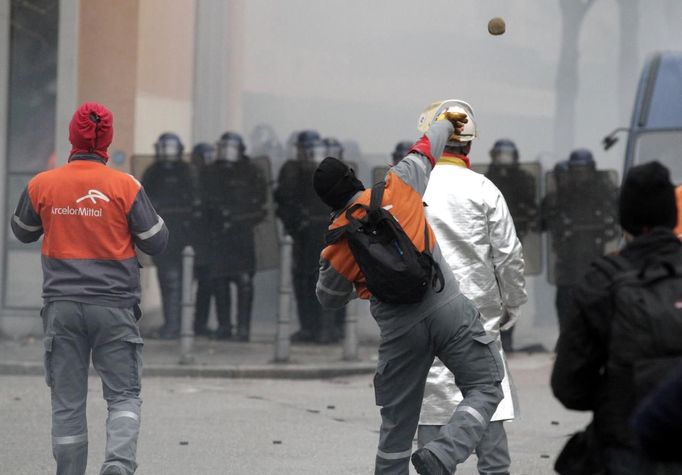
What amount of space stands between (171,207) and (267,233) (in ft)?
3.18

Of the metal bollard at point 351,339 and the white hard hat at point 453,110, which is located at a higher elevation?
the white hard hat at point 453,110

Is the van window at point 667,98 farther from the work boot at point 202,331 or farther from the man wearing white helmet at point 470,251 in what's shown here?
the man wearing white helmet at point 470,251

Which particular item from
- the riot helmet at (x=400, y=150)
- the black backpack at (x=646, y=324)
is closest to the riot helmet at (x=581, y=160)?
the riot helmet at (x=400, y=150)

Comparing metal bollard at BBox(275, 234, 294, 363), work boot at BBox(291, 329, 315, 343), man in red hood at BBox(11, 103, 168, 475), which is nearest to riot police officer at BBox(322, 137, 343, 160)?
work boot at BBox(291, 329, 315, 343)

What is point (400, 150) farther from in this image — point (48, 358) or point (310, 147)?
point (48, 358)

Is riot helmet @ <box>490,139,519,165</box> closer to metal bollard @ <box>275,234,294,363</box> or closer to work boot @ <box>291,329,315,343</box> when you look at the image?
work boot @ <box>291,329,315,343</box>

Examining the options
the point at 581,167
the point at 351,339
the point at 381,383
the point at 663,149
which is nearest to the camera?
the point at 381,383

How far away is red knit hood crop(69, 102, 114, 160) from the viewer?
19.7ft

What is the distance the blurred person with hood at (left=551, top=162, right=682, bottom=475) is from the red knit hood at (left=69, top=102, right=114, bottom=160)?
2.84 meters

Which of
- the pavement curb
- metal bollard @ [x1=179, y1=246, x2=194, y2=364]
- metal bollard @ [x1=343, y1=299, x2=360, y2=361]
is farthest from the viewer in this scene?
metal bollard @ [x1=343, y1=299, x2=360, y2=361]

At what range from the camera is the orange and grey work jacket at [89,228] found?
5.92 meters

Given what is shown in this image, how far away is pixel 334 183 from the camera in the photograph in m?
5.42

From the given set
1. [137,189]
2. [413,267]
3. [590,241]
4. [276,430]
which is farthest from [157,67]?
[413,267]

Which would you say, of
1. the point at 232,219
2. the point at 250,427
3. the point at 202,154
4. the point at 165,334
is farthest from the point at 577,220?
the point at 250,427
